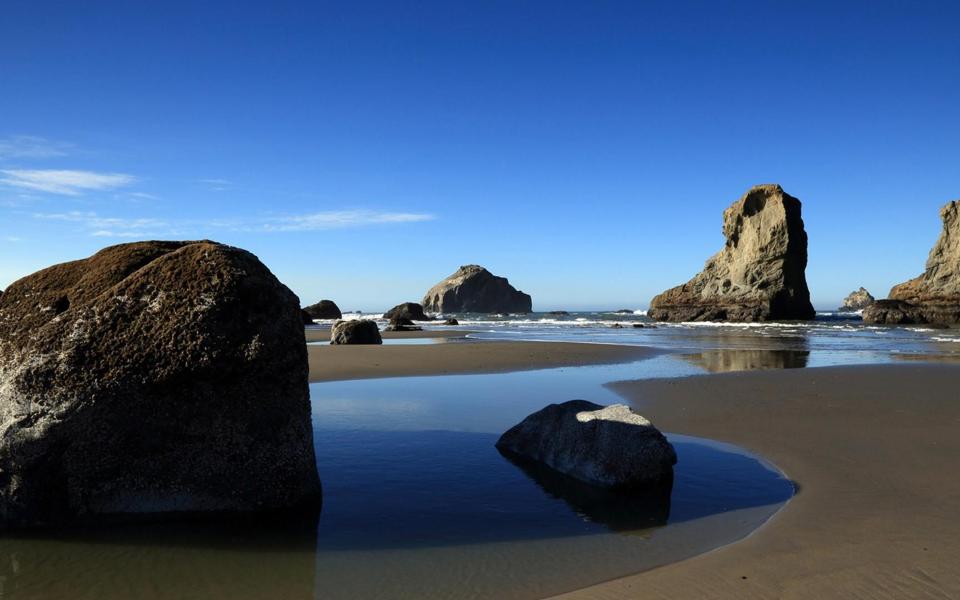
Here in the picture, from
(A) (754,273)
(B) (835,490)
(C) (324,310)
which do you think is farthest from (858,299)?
(B) (835,490)

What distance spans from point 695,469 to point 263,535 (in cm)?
465

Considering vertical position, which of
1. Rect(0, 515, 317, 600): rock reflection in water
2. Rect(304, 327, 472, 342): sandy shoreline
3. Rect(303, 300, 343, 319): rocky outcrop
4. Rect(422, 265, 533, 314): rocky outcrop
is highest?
Rect(422, 265, 533, 314): rocky outcrop

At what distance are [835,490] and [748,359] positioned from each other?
15.5 meters

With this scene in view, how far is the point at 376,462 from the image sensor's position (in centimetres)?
750

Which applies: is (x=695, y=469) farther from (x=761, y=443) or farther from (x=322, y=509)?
(x=322, y=509)

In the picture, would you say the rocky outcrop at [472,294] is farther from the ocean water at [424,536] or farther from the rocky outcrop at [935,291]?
the ocean water at [424,536]

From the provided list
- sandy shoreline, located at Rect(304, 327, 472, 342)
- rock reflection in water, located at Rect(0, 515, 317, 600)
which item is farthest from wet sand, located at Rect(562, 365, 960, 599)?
sandy shoreline, located at Rect(304, 327, 472, 342)

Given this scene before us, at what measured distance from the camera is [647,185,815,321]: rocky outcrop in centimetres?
7006

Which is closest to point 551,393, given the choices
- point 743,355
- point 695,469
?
point 695,469

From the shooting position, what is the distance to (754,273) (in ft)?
242

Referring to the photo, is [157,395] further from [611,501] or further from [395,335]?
[395,335]

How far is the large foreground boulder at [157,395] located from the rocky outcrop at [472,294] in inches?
5507

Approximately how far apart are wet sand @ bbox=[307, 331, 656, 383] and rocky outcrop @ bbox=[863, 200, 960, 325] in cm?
4567

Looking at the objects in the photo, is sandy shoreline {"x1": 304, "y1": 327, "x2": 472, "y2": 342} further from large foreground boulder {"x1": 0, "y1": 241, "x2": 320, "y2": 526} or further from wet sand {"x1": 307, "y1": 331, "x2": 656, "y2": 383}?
large foreground boulder {"x1": 0, "y1": 241, "x2": 320, "y2": 526}
